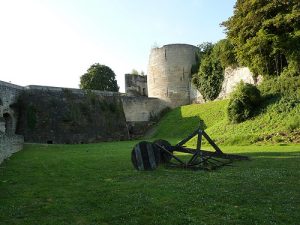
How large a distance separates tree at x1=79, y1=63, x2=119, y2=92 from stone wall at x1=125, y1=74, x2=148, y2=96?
10066 mm

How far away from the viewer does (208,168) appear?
36.4 ft

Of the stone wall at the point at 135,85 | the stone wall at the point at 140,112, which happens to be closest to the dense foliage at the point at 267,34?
the stone wall at the point at 140,112

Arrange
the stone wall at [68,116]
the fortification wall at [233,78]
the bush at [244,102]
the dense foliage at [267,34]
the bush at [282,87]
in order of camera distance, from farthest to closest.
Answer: the fortification wall at [233,78]
the stone wall at [68,116]
the dense foliage at [267,34]
the bush at [244,102]
the bush at [282,87]

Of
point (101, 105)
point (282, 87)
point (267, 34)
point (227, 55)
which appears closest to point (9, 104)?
point (101, 105)

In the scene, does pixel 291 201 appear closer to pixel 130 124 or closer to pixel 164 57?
pixel 130 124

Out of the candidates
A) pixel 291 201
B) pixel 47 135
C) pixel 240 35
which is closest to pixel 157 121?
pixel 47 135

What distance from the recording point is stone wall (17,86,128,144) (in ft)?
101

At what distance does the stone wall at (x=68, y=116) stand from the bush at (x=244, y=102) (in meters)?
14.3

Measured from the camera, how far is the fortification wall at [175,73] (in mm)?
41938

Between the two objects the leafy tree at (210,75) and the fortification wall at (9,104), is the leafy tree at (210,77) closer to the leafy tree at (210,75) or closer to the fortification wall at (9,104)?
the leafy tree at (210,75)

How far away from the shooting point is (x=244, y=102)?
23.8 metres

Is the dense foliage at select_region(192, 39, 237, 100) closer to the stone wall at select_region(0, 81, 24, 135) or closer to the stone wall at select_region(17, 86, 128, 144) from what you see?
the stone wall at select_region(17, 86, 128, 144)

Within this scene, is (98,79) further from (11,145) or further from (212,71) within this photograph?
(11,145)

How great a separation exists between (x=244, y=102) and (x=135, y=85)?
26.7 meters
